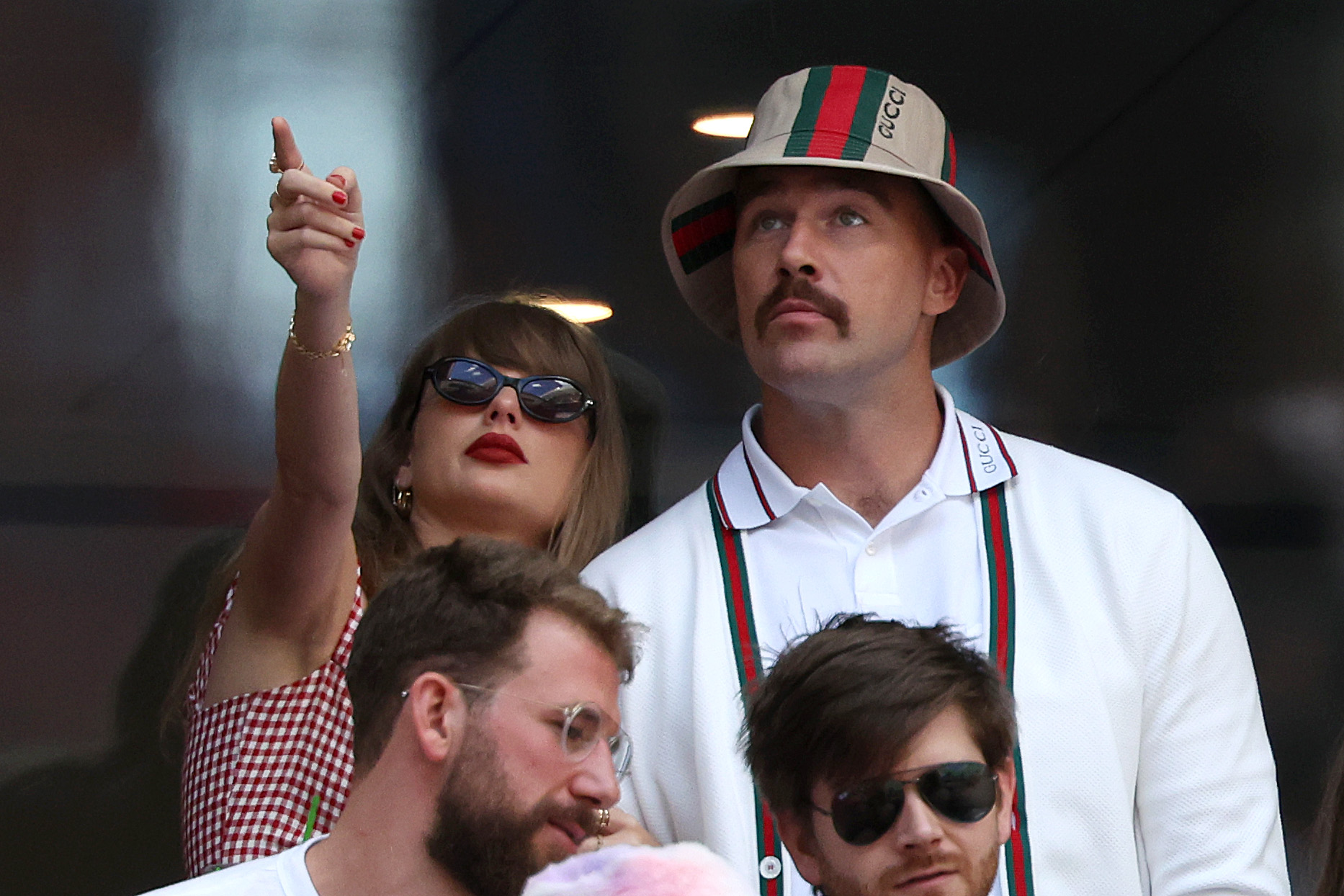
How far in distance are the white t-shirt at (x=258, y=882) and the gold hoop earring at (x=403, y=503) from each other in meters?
0.95

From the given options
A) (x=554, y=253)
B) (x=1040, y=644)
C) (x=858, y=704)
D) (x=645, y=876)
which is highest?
(x=554, y=253)

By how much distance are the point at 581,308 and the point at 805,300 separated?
2.70 feet

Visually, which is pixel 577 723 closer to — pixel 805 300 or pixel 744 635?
pixel 744 635

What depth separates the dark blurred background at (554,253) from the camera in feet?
9.41

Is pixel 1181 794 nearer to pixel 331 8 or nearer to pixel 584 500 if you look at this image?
pixel 584 500

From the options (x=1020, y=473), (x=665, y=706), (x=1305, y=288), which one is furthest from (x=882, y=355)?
(x=1305, y=288)

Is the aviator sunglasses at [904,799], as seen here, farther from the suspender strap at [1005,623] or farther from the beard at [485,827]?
the suspender strap at [1005,623]

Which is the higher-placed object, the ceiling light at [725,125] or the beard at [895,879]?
the ceiling light at [725,125]

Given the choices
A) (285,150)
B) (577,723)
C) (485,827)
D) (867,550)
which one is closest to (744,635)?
(867,550)

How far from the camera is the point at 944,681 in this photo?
1.79 meters

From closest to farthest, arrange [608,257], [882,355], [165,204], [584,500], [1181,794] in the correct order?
1. [1181,794]
2. [882,355]
3. [584,500]
4. [165,204]
5. [608,257]

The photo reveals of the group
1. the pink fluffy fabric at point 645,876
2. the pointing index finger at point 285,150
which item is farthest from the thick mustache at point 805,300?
the pink fluffy fabric at point 645,876

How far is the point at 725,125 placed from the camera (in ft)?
10.6

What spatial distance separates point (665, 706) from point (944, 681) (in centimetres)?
61
